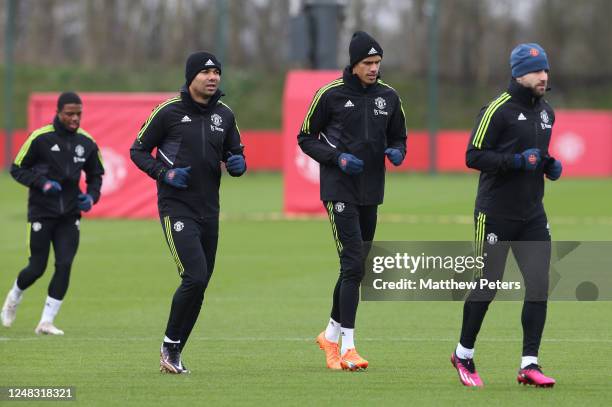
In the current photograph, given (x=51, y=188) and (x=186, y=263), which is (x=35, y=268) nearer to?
(x=51, y=188)

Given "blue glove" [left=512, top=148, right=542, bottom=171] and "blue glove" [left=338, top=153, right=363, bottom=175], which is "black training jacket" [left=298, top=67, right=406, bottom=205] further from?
"blue glove" [left=512, top=148, right=542, bottom=171]

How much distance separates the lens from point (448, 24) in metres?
76.4

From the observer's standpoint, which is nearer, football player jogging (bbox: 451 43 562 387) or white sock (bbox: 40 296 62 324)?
football player jogging (bbox: 451 43 562 387)

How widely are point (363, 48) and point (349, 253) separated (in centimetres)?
149

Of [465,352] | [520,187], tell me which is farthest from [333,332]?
[520,187]

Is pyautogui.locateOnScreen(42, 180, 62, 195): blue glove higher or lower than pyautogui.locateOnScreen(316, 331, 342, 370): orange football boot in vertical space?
higher

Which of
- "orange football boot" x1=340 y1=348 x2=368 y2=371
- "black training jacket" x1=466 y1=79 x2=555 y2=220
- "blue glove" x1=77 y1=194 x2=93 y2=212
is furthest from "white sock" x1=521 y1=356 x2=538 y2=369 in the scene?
"blue glove" x1=77 y1=194 x2=93 y2=212

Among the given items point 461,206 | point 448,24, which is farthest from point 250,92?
point 461,206

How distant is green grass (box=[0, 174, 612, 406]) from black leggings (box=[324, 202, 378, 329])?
18.3 inches

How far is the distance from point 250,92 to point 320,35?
38.4 metres

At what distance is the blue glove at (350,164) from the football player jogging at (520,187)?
1.10 m

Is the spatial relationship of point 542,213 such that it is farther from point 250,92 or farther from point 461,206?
point 250,92

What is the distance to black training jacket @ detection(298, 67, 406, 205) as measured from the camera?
992 cm

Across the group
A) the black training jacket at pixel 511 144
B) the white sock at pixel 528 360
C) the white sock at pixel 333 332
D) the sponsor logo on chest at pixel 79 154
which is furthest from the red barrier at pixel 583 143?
the white sock at pixel 528 360
